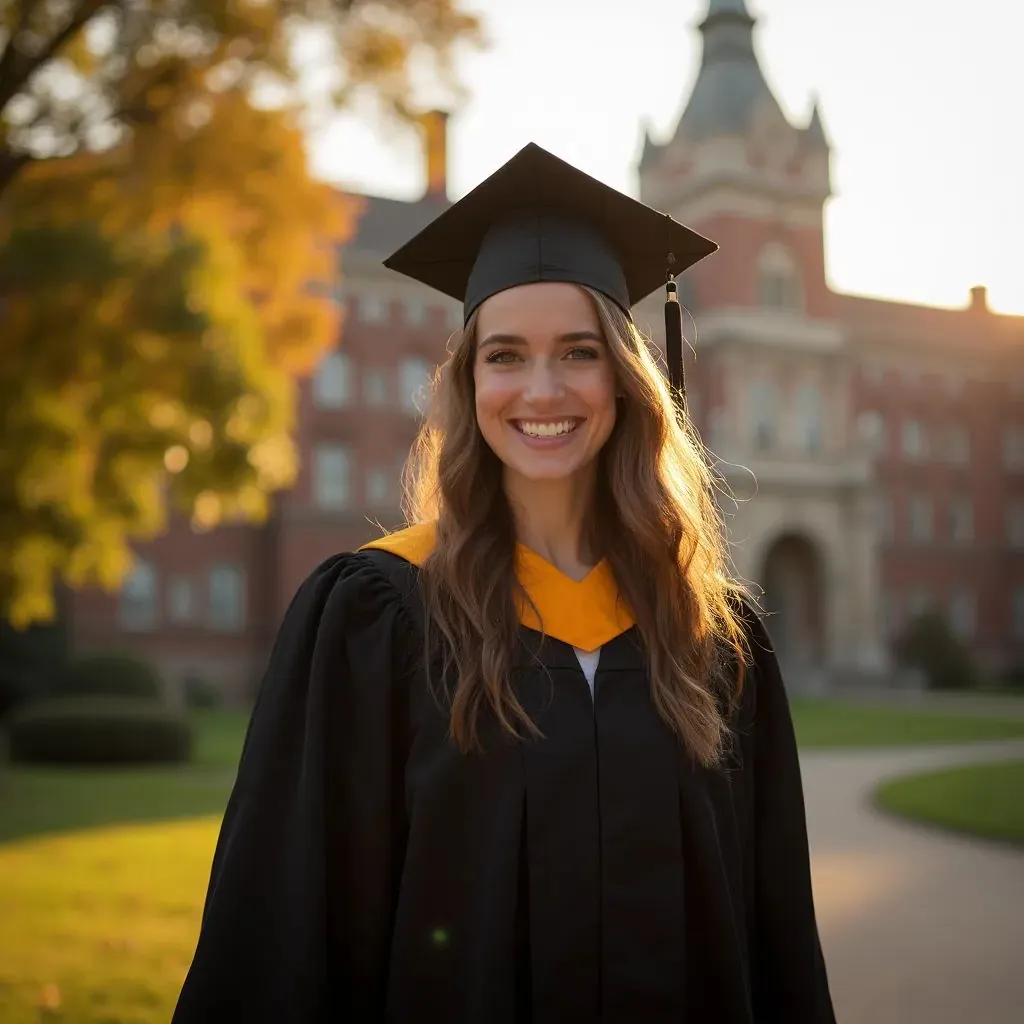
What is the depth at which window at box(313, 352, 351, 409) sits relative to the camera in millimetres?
36281

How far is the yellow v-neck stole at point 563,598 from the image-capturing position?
256 cm

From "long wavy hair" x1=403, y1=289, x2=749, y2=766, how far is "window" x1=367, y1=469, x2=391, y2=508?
33733 mm

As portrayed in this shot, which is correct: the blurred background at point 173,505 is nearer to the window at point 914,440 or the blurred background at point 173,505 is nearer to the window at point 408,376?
the window at point 408,376

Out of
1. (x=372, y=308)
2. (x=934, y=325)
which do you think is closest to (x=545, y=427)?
(x=372, y=308)

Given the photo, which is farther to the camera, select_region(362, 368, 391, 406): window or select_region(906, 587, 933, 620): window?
select_region(906, 587, 933, 620): window

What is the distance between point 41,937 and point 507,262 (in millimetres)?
5799

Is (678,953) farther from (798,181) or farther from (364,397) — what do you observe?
(798,181)

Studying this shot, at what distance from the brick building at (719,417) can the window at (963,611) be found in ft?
12.3

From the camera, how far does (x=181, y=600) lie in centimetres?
3422

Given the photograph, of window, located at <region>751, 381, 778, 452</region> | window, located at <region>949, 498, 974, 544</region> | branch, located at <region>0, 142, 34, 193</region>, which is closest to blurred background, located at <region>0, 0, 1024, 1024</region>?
branch, located at <region>0, 142, 34, 193</region>

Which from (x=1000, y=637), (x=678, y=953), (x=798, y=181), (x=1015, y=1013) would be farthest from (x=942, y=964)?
(x=1000, y=637)

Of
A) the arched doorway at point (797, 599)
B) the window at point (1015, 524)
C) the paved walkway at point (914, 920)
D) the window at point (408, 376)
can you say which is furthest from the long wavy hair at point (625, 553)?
the window at point (1015, 524)

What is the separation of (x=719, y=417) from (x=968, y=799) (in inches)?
1005

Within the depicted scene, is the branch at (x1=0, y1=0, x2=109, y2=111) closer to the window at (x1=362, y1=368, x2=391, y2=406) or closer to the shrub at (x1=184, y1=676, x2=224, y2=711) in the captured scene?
the shrub at (x1=184, y1=676, x2=224, y2=711)
